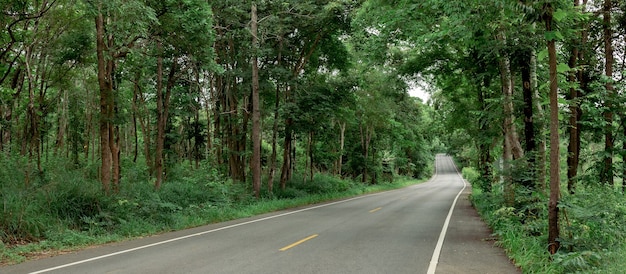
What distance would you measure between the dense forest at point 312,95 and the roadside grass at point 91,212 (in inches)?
1.8

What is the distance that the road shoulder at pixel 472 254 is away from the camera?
22.3 feet

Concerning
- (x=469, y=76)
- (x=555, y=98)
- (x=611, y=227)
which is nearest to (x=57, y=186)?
(x=555, y=98)

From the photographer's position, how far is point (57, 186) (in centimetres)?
1058

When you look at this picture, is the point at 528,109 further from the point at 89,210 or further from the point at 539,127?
the point at 89,210

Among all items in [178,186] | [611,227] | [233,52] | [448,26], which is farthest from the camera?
[233,52]

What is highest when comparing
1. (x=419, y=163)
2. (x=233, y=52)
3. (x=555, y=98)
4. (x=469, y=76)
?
(x=233, y=52)

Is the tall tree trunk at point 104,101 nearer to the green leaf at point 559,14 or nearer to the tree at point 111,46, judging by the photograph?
the tree at point 111,46

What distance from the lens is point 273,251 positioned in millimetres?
8062

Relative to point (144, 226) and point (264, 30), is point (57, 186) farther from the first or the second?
point (264, 30)

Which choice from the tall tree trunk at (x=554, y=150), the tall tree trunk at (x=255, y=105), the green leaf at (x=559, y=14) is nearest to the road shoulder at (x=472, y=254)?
the tall tree trunk at (x=554, y=150)

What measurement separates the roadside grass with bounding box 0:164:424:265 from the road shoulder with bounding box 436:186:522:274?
25.0ft

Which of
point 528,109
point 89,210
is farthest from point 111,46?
point 528,109

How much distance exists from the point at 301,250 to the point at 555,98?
5458mm

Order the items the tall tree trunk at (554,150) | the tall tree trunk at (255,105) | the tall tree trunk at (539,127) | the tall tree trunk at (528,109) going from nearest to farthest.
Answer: the tall tree trunk at (554,150) < the tall tree trunk at (539,127) < the tall tree trunk at (528,109) < the tall tree trunk at (255,105)
